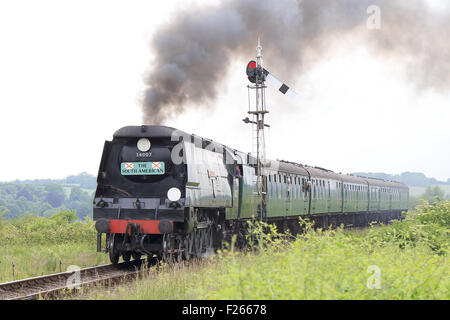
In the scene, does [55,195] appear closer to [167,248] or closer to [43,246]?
[43,246]

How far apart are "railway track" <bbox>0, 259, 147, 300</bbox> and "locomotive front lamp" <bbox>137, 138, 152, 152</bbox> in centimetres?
286

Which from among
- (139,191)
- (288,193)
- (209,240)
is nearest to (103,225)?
(139,191)

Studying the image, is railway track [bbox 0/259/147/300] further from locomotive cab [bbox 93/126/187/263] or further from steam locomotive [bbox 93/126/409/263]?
steam locomotive [bbox 93/126/409/263]

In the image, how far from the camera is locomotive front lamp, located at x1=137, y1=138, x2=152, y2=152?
531 inches

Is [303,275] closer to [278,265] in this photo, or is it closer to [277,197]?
[278,265]

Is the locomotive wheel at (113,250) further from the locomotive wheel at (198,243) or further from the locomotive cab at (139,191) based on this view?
the locomotive wheel at (198,243)

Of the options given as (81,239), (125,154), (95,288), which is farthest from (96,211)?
(81,239)

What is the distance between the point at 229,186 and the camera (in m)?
17.1

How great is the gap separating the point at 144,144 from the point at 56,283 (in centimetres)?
402

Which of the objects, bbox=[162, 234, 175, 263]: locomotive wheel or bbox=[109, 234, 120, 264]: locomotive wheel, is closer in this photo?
bbox=[162, 234, 175, 263]: locomotive wheel

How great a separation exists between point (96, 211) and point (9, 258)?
3190 millimetres

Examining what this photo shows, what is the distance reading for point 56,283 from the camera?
1093 cm

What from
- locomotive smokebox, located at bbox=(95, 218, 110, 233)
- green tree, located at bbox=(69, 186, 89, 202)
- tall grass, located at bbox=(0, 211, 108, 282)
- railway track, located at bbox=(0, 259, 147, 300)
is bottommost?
railway track, located at bbox=(0, 259, 147, 300)

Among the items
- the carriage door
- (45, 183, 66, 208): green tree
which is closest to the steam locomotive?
the carriage door
